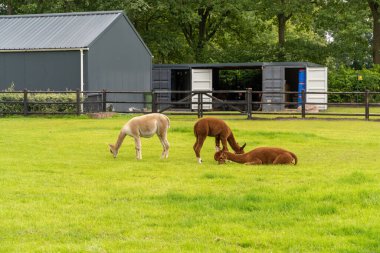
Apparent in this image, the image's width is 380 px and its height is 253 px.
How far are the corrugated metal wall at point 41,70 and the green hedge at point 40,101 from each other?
2.36m

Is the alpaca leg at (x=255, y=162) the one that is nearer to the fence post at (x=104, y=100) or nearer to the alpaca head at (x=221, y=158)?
the alpaca head at (x=221, y=158)

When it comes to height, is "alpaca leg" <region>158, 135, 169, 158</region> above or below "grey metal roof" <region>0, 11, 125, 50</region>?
below

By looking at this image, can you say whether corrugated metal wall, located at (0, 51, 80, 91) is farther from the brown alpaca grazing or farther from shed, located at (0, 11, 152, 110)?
the brown alpaca grazing

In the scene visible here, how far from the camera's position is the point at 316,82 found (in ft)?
118

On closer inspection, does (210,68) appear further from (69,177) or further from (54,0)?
(69,177)

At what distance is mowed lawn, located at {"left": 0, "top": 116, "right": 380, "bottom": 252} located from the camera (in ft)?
23.4

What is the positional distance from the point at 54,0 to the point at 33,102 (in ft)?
57.6

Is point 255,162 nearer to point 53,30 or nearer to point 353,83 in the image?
point 53,30

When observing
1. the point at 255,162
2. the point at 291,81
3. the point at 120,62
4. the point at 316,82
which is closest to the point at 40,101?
the point at 120,62

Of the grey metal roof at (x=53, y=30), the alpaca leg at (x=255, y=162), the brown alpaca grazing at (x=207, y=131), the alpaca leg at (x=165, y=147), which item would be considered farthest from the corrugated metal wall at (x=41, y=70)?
the alpaca leg at (x=255, y=162)

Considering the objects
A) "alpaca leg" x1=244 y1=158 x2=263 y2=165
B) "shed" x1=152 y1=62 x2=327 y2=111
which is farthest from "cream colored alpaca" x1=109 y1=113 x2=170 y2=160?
"shed" x1=152 y1=62 x2=327 y2=111

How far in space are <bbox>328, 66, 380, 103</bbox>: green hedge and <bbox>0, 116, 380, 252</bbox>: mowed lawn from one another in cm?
2416

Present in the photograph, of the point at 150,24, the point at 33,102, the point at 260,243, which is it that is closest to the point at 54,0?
the point at 150,24

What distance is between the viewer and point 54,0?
44125mm
